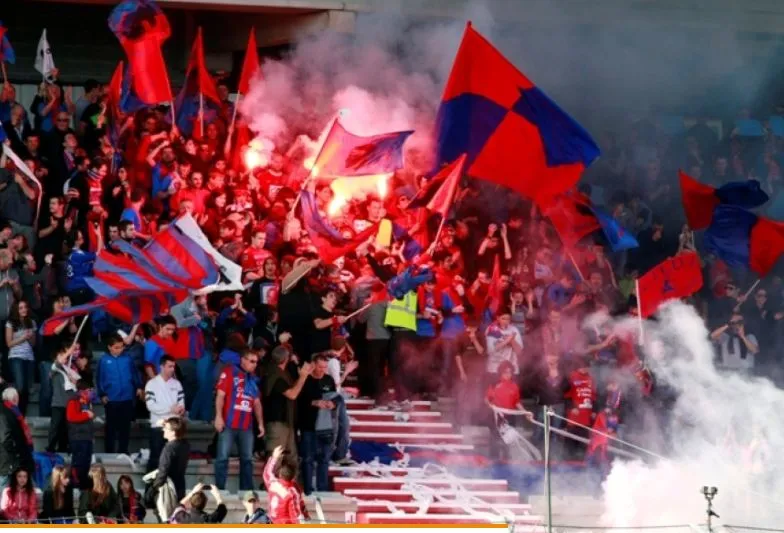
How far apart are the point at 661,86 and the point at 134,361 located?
8721mm

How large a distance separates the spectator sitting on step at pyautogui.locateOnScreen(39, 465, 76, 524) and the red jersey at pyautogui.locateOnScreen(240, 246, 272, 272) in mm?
3247

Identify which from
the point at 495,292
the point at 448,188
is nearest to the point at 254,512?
the point at 448,188

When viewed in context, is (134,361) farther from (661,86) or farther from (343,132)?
(661,86)

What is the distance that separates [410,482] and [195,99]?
449 cm

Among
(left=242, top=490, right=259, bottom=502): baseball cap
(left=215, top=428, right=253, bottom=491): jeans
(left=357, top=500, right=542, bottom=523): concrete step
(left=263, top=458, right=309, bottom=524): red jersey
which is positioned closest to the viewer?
(left=242, top=490, right=259, bottom=502): baseball cap

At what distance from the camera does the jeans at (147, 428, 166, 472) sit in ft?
58.4

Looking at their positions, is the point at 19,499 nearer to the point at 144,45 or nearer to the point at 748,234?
the point at 144,45

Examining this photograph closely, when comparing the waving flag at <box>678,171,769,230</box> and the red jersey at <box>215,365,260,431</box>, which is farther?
the waving flag at <box>678,171,769,230</box>

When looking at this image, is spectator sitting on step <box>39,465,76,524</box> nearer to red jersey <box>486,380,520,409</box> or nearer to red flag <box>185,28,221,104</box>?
red jersey <box>486,380,520,409</box>

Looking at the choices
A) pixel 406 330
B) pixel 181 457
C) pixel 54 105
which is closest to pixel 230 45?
pixel 54 105

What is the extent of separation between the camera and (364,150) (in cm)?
1995

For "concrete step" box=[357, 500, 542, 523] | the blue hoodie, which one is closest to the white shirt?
the blue hoodie

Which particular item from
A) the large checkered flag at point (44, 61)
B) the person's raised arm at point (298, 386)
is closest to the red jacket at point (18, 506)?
the person's raised arm at point (298, 386)

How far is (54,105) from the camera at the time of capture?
2061 centimetres
